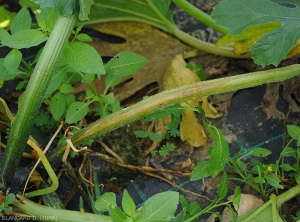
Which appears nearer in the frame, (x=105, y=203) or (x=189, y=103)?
(x=105, y=203)

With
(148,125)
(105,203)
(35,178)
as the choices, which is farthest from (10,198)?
(148,125)

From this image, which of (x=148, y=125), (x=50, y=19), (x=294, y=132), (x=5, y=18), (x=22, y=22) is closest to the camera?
(x=50, y=19)

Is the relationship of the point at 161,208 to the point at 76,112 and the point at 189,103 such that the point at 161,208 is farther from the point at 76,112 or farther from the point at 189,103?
the point at 189,103

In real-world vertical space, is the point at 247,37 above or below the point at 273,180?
above

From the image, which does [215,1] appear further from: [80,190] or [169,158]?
[80,190]

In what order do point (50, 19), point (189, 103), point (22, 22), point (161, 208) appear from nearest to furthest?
1. point (161, 208)
2. point (50, 19)
3. point (22, 22)
4. point (189, 103)

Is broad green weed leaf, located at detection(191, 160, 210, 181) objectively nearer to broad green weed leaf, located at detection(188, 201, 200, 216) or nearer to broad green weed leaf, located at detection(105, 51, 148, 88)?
A: broad green weed leaf, located at detection(188, 201, 200, 216)

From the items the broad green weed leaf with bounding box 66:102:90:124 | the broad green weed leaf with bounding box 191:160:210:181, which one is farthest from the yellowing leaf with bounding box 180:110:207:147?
the broad green weed leaf with bounding box 66:102:90:124
